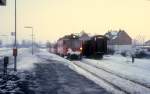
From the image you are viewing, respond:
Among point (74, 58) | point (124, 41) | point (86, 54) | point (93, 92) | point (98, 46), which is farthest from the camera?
point (124, 41)

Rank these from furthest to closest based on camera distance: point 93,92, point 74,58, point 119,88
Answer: point 74,58, point 119,88, point 93,92

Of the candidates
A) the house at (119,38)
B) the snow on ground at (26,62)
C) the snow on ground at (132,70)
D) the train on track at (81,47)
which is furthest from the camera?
the house at (119,38)

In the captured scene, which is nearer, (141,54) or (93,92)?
(93,92)

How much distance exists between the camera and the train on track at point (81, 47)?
171 ft

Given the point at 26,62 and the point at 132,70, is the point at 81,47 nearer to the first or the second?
the point at 26,62

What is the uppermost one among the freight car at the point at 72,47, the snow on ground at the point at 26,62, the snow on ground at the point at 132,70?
the freight car at the point at 72,47

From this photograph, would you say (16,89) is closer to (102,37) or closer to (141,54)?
(102,37)

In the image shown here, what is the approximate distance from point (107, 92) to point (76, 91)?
4.50 feet

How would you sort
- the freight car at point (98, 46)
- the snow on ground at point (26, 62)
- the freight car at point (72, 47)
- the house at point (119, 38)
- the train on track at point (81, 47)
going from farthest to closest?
the house at point (119, 38) < the freight car at point (98, 46) < the train on track at point (81, 47) < the freight car at point (72, 47) < the snow on ground at point (26, 62)

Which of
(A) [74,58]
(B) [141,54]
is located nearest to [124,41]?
(B) [141,54]

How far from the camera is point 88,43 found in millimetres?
58188

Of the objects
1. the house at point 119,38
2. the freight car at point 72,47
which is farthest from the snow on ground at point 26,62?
the house at point 119,38

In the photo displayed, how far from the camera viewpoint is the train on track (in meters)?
52.0

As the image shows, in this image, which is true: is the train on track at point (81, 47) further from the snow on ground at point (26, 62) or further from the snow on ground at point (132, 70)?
the snow on ground at point (132, 70)
